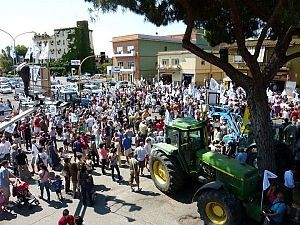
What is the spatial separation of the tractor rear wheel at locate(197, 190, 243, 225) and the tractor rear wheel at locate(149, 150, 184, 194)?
5.30ft

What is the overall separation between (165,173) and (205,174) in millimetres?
1485

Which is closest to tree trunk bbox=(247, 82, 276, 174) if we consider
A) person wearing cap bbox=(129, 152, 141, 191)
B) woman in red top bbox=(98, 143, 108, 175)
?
person wearing cap bbox=(129, 152, 141, 191)

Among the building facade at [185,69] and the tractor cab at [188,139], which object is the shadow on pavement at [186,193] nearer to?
the tractor cab at [188,139]

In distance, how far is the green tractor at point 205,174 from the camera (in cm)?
818

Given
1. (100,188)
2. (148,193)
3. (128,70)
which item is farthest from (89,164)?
(128,70)

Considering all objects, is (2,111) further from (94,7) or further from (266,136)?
(266,136)

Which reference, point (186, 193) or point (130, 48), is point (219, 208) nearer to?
point (186, 193)

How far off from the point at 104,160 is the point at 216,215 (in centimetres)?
540

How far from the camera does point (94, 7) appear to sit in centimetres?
930

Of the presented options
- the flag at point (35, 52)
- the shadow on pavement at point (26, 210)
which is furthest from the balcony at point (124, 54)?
the shadow on pavement at point (26, 210)

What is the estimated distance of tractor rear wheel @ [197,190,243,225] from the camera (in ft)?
26.1

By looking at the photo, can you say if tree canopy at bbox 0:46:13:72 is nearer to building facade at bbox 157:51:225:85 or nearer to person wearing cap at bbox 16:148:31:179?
building facade at bbox 157:51:225:85

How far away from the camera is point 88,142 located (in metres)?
14.2

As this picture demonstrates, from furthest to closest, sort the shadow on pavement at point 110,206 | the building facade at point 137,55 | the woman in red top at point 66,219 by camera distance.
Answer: the building facade at point 137,55 < the shadow on pavement at point 110,206 < the woman in red top at point 66,219
